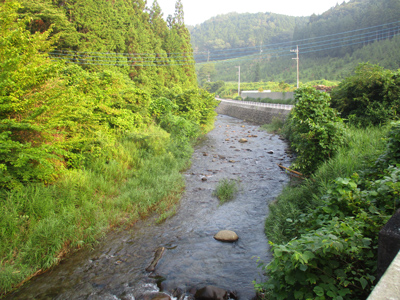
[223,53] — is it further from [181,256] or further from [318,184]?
[181,256]

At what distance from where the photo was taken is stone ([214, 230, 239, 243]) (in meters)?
5.40

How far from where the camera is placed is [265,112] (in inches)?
976

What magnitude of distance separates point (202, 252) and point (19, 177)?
4218mm

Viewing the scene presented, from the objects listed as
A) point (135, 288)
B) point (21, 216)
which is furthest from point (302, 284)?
point (21, 216)

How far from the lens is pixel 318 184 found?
554 cm

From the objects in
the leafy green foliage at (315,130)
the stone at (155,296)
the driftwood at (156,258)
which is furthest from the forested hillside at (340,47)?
the stone at (155,296)

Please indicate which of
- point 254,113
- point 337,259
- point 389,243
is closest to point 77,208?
point 337,259

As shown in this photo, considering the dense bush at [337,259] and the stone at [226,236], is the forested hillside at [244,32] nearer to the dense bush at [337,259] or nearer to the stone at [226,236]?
the stone at [226,236]

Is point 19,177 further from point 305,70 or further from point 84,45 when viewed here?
point 305,70

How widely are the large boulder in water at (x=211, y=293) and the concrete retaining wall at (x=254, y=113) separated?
17798mm

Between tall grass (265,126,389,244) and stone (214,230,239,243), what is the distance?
0.68m

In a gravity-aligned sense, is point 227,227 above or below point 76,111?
below

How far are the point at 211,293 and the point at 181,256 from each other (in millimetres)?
1194

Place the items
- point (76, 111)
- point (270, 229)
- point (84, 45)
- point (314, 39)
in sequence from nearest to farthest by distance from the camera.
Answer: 1. point (270, 229)
2. point (76, 111)
3. point (84, 45)
4. point (314, 39)
